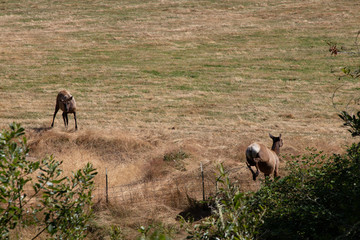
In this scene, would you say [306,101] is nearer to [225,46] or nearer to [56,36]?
[225,46]

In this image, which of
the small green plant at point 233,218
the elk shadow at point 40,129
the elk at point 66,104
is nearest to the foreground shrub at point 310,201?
the small green plant at point 233,218

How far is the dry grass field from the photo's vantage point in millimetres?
16641

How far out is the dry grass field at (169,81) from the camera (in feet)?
54.6

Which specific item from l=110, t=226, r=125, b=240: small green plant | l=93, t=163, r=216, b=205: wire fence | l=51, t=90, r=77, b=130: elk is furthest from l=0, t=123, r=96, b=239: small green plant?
l=51, t=90, r=77, b=130: elk

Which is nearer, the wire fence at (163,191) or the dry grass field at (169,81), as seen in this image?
the wire fence at (163,191)

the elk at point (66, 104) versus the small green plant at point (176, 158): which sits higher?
the elk at point (66, 104)

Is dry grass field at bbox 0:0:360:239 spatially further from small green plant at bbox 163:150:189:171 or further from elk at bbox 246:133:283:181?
elk at bbox 246:133:283:181

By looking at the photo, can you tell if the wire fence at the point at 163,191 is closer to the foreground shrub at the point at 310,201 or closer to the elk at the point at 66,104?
the foreground shrub at the point at 310,201

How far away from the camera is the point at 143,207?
12.4m

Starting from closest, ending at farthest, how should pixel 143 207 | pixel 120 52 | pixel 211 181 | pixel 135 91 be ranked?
pixel 143 207
pixel 211 181
pixel 135 91
pixel 120 52

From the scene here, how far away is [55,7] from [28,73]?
76.0ft

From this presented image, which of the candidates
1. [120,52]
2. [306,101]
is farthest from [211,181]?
[120,52]

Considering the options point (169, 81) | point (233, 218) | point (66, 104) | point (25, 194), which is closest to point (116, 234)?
point (25, 194)

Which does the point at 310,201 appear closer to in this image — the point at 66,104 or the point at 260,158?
the point at 260,158
